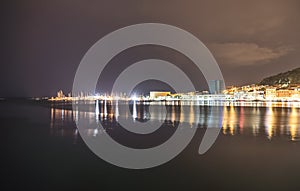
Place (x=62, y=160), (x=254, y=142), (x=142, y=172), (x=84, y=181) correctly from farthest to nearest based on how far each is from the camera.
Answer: (x=254, y=142), (x=62, y=160), (x=142, y=172), (x=84, y=181)

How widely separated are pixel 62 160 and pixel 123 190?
3.52m

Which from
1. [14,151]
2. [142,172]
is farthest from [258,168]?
[14,151]

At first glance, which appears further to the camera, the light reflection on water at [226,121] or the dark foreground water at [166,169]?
the light reflection on water at [226,121]

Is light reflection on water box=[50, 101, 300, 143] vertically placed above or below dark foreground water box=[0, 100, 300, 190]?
above

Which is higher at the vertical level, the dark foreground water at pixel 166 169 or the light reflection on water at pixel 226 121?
the light reflection on water at pixel 226 121

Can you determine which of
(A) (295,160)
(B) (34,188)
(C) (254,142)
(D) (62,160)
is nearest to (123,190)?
(B) (34,188)

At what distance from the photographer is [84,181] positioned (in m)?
7.06

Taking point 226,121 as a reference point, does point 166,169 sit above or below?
below

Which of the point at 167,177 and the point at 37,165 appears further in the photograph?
the point at 37,165

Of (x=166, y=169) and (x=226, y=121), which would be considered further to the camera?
(x=226, y=121)

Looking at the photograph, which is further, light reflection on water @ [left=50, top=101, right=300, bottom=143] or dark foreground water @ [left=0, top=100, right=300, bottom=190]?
light reflection on water @ [left=50, top=101, right=300, bottom=143]

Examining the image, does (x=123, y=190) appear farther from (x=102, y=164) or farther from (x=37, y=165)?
(x=37, y=165)

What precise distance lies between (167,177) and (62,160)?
12.7 feet

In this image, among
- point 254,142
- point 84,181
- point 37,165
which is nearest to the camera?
point 84,181
